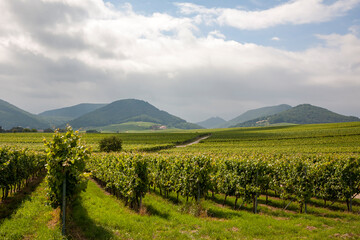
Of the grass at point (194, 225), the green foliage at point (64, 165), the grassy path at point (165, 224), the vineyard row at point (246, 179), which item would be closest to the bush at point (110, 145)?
the vineyard row at point (246, 179)

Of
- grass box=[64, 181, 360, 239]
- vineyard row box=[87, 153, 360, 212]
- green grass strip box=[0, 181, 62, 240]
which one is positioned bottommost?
grass box=[64, 181, 360, 239]

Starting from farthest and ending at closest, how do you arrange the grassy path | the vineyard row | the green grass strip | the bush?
1. the bush
2. the vineyard row
3. the grassy path
4. the green grass strip

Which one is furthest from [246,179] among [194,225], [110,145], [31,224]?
[110,145]

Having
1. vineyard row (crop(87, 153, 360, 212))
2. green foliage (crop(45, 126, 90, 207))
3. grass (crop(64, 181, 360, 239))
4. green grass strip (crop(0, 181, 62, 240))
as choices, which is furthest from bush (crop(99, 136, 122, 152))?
green foliage (crop(45, 126, 90, 207))

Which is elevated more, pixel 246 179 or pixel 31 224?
pixel 246 179

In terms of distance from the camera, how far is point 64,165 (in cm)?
1080

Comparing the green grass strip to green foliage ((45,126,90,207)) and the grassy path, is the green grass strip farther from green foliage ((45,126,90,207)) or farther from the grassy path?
green foliage ((45,126,90,207))

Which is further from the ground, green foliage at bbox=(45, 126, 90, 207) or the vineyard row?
green foliage at bbox=(45, 126, 90, 207)

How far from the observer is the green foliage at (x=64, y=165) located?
1138 centimetres

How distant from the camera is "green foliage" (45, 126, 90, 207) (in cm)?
1138

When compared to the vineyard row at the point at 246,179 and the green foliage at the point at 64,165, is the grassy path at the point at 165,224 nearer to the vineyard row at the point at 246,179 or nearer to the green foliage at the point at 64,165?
the vineyard row at the point at 246,179

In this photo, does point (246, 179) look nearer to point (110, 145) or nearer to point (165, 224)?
point (165, 224)

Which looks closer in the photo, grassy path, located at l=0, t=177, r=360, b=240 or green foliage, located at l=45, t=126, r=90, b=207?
grassy path, located at l=0, t=177, r=360, b=240

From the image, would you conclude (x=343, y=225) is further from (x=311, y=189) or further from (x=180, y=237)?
(x=180, y=237)
